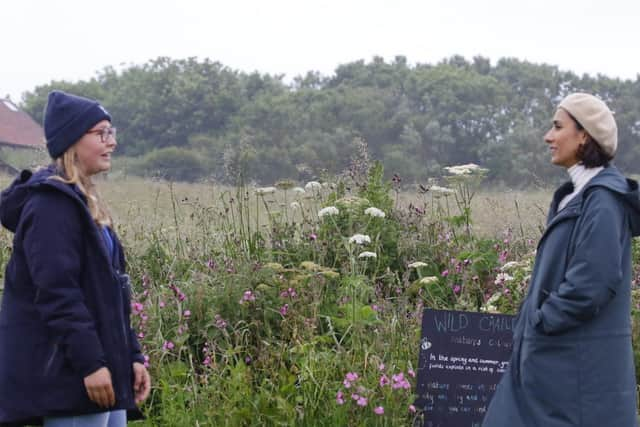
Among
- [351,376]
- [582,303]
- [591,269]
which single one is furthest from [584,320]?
[351,376]

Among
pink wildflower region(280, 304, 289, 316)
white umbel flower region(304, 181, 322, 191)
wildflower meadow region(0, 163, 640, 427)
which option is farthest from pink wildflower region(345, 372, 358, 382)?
white umbel flower region(304, 181, 322, 191)

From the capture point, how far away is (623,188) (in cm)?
342

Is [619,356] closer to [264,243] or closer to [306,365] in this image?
[306,365]

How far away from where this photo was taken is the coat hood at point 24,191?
3074 mm

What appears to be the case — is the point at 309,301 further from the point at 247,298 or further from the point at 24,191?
the point at 24,191

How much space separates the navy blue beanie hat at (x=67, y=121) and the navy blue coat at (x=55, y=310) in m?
0.12

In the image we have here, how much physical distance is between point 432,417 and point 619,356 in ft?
5.91

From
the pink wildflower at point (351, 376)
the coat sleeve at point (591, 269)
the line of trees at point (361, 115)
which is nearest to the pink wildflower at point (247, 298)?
the pink wildflower at point (351, 376)

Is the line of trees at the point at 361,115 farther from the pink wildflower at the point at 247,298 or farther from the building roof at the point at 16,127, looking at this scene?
the pink wildflower at the point at 247,298

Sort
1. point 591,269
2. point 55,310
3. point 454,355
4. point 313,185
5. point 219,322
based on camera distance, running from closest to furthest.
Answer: point 55,310, point 591,269, point 454,355, point 219,322, point 313,185

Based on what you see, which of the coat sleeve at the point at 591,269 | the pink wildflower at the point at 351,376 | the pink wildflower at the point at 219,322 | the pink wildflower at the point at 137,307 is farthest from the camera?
the pink wildflower at the point at 219,322

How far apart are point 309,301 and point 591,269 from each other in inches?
116

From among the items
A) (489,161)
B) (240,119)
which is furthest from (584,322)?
(240,119)

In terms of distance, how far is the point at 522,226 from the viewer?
830cm
